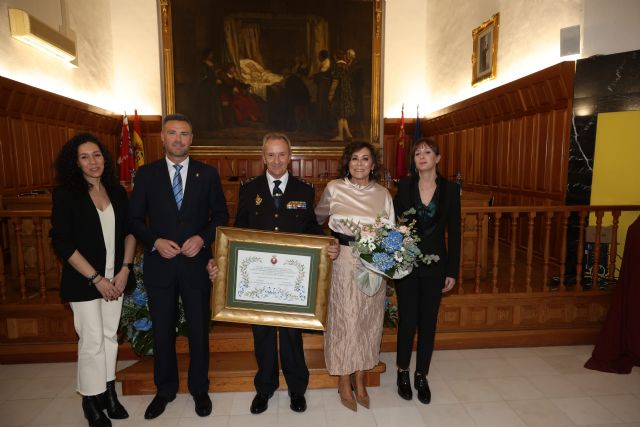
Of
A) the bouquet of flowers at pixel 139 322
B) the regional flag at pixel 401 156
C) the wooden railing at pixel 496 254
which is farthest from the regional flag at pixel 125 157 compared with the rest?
the regional flag at pixel 401 156

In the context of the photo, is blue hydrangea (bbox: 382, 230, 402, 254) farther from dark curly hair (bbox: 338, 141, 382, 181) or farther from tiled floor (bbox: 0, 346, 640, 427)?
tiled floor (bbox: 0, 346, 640, 427)

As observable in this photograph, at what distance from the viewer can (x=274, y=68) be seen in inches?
356

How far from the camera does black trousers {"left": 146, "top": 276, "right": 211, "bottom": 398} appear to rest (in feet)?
8.15

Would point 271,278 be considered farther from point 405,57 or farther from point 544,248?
point 405,57

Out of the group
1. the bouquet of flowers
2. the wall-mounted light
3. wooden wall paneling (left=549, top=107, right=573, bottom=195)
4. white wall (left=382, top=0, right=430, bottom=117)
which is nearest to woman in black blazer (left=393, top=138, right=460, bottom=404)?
the bouquet of flowers

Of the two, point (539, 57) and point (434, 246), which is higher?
point (539, 57)

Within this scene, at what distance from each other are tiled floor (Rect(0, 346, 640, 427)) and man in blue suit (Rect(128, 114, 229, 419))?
1.28 ft

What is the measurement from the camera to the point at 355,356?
2.57 metres

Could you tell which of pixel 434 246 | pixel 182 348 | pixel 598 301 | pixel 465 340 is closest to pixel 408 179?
pixel 434 246

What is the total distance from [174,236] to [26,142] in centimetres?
514

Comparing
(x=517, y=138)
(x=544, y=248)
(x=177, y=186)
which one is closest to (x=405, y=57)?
(x=517, y=138)

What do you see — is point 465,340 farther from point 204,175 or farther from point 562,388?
point 204,175

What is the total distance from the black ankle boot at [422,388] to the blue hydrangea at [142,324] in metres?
2.13

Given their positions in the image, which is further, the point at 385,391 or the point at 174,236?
the point at 385,391
